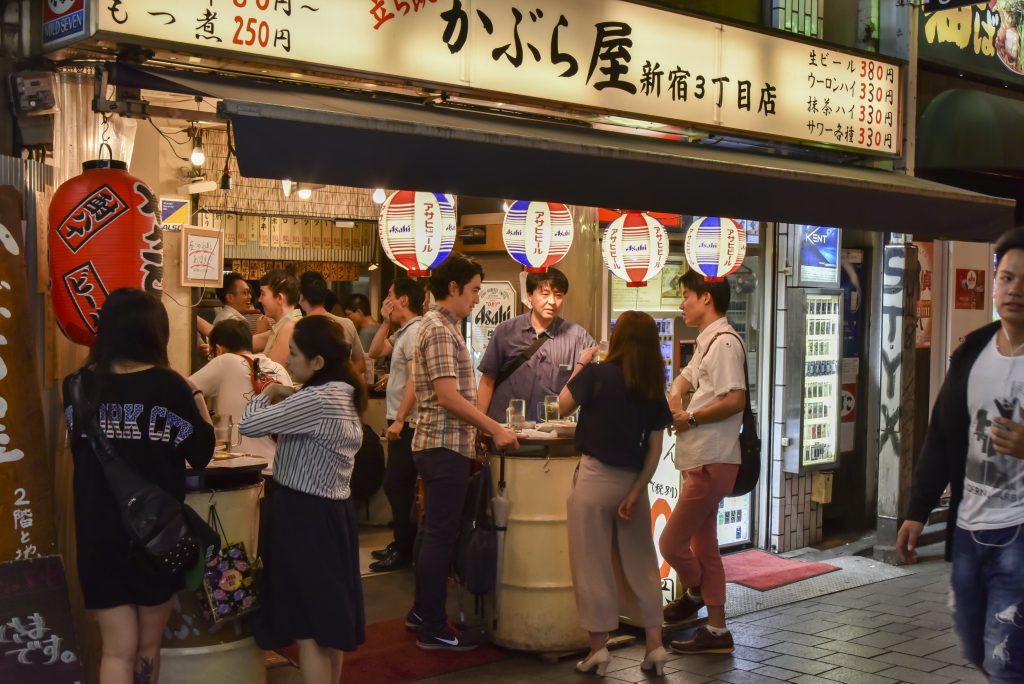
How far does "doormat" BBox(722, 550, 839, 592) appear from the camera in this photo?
28.2 feet

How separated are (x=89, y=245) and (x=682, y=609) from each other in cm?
443

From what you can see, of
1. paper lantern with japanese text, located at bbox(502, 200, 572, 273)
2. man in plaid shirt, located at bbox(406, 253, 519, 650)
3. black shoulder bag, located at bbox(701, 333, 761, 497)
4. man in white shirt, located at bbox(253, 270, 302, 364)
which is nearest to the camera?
man in plaid shirt, located at bbox(406, 253, 519, 650)

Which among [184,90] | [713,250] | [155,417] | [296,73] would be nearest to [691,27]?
[713,250]

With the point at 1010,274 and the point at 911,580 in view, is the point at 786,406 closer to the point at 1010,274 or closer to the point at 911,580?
the point at 911,580

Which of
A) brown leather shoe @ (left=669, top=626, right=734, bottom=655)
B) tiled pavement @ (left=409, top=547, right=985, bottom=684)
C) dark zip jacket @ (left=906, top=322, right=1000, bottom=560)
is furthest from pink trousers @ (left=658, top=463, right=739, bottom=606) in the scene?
dark zip jacket @ (left=906, top=322, right=1000, bottom=560)

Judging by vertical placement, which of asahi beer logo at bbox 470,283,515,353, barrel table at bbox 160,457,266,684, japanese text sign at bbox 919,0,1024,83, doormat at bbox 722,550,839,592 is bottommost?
doormat at bbox 722,550,839,592

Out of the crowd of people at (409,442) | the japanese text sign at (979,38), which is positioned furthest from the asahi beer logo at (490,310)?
the japanese text sign at (979,38)

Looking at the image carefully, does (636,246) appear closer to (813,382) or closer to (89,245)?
(813,382)

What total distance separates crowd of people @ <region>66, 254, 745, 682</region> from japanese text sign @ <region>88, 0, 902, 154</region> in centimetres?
136

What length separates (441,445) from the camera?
6543mm

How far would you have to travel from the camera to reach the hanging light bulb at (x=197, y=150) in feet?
33.7

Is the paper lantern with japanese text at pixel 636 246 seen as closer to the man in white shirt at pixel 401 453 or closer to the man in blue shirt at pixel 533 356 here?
the man in blue shirt at pixel 533 356

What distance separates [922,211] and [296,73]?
4.83 meters

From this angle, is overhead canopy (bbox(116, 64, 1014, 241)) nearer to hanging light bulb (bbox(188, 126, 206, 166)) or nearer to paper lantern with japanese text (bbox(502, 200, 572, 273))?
paper lantern with japanese text (bbox(502, 200, 572, 273))
